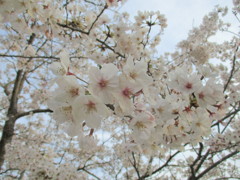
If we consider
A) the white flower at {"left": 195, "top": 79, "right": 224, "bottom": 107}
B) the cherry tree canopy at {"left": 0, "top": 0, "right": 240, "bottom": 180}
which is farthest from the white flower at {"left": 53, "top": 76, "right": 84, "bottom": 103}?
the white flower at {"left": 195, "top": 79, "right": 224, "bottom": 107}

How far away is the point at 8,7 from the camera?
1.65 meters

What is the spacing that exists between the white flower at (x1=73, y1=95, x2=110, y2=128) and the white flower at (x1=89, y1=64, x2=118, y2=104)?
1.5 inches

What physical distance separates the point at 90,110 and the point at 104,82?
0.52 feet

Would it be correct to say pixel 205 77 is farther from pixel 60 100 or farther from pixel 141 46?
pixel 141 46

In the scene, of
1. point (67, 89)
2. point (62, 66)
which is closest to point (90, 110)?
point (67, 89)

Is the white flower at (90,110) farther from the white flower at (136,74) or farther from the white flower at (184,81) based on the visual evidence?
the white flower at (184,81)

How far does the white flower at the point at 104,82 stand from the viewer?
979 mm

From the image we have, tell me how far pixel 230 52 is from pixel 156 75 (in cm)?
391

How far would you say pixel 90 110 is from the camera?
3.32 feet

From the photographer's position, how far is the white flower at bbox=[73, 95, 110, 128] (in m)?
0.95

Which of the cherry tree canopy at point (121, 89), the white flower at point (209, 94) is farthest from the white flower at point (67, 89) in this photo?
the white flower at point (209, 94)

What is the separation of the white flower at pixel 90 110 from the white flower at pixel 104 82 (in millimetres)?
37

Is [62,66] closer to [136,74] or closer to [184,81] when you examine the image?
[136,74]

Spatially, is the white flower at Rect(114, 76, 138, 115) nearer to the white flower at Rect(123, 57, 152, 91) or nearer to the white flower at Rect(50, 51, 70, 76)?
the white flower at Rect(123, 57, 152, 91)
